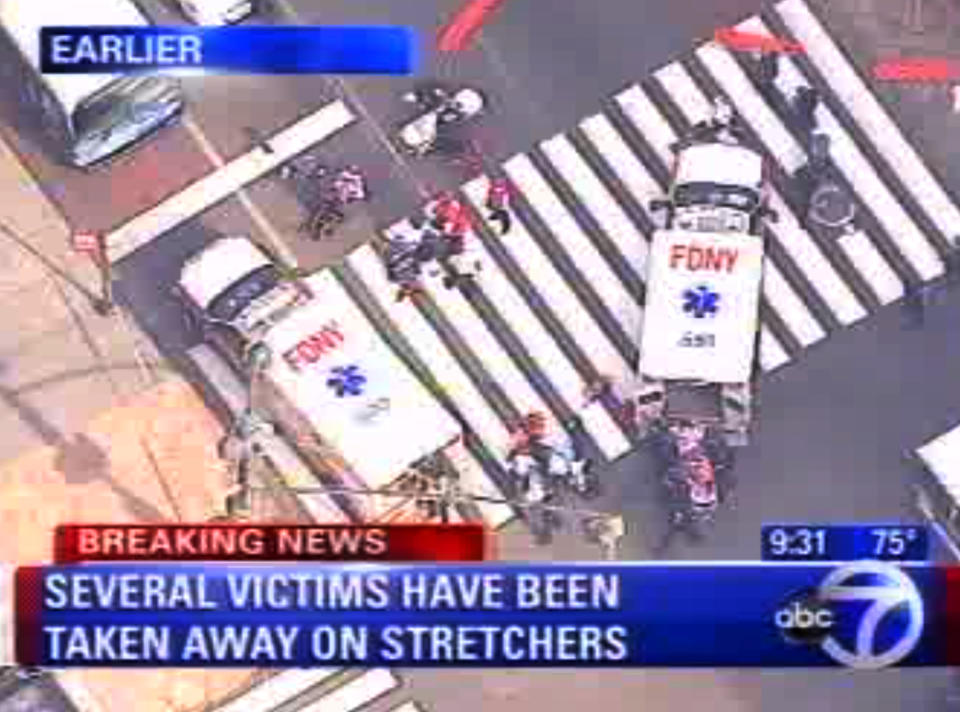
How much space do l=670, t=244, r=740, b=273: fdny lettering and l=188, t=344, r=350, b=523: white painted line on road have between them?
9.06 metres

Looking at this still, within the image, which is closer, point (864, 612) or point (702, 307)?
point (864, 612)

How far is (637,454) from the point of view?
63094 mm

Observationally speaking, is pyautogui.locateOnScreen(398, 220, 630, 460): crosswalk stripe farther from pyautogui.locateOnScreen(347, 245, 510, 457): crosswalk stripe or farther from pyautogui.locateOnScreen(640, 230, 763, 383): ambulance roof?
pyautogui.locateOnScreen(640, 230, 763, 383): ambulance roof

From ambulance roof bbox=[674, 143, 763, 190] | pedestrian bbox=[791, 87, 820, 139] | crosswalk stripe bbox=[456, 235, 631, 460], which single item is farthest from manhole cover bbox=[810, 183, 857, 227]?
crosswalk stripe bbox=[456, 235, 631, 460]

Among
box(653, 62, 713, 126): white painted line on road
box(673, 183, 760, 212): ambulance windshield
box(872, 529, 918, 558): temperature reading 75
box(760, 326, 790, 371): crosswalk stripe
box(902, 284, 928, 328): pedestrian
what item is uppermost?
box(653, 62, 713, 126): white painted line on road

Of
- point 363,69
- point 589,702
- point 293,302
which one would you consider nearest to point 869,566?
point 589,702

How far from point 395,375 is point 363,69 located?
7.98m

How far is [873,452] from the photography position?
63562mm

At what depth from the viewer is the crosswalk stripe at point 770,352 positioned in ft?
211

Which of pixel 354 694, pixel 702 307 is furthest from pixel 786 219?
pixel 354 694

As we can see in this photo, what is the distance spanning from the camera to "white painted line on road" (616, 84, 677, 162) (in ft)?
217

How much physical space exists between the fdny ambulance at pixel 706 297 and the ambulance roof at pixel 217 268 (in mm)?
8635

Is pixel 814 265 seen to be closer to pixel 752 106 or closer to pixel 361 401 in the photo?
pixel 752 106

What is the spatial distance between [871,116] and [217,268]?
1543cm
